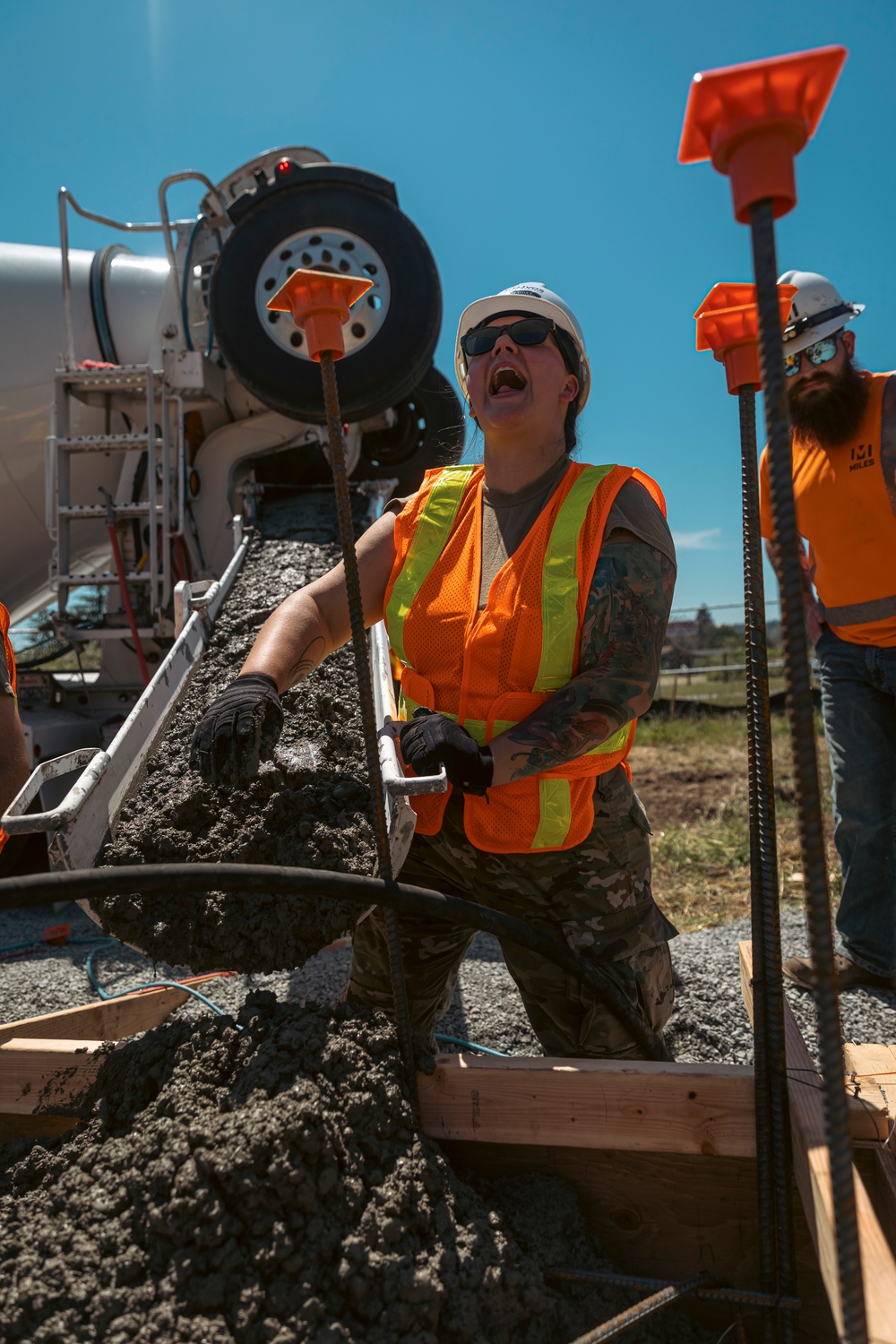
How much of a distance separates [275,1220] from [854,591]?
297 cm

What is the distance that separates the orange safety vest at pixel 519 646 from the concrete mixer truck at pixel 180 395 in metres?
2.63

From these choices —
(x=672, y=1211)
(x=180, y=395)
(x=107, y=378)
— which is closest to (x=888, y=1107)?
(x=672, y=1211)

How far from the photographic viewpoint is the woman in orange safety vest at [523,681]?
6.01 ft

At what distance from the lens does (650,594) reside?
189 cm

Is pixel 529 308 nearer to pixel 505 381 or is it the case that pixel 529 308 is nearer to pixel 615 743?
pixel 505 381

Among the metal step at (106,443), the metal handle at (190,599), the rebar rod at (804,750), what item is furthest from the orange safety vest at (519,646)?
the metal step at (106,443)

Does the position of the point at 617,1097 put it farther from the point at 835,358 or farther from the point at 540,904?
the point at 835,358

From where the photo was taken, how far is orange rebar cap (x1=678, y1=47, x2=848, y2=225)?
890mm

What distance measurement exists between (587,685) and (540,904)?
1.78 feet

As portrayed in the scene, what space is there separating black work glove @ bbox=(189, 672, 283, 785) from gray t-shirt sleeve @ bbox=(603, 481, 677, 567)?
854 mm

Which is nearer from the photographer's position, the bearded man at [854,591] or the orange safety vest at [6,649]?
the orange safety vest at [6,649]

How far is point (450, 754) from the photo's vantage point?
5.76 feet

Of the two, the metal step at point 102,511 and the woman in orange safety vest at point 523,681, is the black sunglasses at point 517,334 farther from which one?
the metal step at point 102,511

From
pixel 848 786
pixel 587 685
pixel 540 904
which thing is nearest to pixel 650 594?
pixel 587 685
